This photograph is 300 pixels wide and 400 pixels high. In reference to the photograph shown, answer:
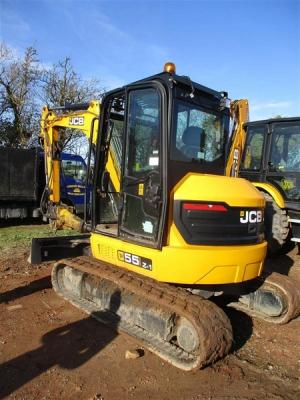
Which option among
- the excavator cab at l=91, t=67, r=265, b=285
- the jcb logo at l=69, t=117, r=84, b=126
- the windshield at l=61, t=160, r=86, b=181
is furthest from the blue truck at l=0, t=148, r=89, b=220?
the excavator cab at l=91, t=67, r=265, b=285

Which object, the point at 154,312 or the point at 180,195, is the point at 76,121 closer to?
the point at 180,195

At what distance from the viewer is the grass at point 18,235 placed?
8898 mm

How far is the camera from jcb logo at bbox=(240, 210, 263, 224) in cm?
453

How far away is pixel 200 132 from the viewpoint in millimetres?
4785

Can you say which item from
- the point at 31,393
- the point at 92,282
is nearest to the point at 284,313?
the point at 92,282

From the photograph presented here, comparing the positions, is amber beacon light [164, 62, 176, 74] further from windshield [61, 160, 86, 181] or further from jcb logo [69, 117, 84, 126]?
windshield [61, 160, 86, 181]

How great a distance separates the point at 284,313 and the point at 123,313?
1.94 metres

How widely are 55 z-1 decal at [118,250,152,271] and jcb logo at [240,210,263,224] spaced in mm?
1072

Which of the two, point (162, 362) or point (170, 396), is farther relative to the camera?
point (162, 362)

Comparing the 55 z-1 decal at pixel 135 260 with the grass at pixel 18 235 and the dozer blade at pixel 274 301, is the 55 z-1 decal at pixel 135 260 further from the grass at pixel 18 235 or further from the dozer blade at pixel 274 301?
the grass at pixel 18 235

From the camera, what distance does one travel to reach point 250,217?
4613 mm

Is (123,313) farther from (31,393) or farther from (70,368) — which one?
(31,393)

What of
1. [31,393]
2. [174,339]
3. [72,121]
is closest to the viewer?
[31,393]

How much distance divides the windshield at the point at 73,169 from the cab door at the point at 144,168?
8.67 m
